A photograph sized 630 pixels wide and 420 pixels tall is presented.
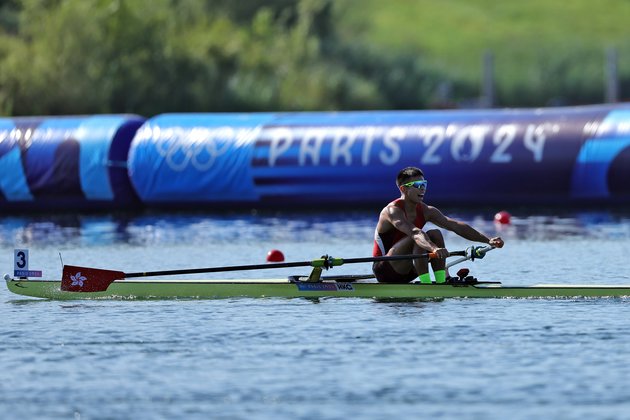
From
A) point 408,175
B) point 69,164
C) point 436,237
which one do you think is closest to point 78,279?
point 408,175

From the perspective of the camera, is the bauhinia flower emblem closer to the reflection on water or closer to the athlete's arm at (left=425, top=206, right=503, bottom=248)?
the athlete's arm at (left=425, top=206, right=503, bottom=248)

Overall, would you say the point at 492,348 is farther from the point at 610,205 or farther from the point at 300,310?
the point at 610,205

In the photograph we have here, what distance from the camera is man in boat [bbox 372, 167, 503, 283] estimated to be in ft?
63.6

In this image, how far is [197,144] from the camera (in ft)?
116

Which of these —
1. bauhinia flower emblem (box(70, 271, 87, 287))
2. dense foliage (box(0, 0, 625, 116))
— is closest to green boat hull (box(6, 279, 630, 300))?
bauhinia flower emblem (box(70, 271, 87, 287))

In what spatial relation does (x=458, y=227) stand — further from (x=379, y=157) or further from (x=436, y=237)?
(x=379, y=157)

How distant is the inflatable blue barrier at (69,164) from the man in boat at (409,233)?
16.7 meters

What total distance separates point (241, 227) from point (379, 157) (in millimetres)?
3534

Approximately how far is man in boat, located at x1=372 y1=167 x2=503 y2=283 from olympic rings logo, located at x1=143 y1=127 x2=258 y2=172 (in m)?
15.5

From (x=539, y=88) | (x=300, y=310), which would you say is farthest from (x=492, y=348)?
(x=539, y=88)

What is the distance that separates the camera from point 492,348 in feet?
51.7

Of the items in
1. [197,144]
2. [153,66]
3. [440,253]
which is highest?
[153,66]

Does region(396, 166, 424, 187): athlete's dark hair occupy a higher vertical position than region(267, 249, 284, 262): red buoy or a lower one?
higher

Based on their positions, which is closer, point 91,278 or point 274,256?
point 91,278
